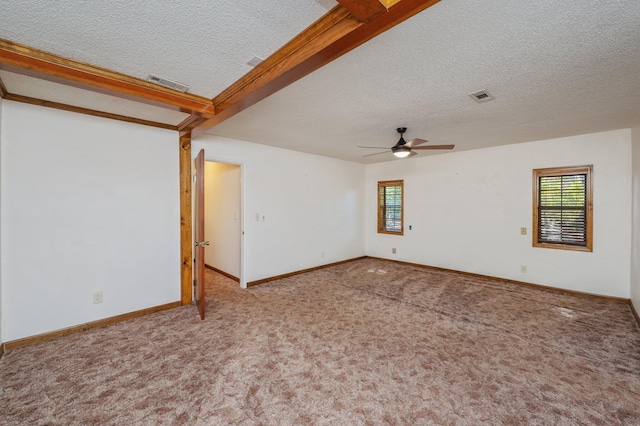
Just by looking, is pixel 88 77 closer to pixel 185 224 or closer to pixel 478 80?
pixel 185 224

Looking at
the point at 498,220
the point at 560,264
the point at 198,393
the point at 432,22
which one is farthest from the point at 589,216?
the point at 198,393

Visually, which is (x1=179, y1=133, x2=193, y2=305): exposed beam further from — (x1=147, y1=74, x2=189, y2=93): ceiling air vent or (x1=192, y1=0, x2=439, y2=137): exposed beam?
(x1=192, y1=0, x2=439, y2=137): exposed beam

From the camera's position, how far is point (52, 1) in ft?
4.64

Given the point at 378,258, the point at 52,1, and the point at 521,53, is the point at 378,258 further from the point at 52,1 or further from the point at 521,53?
the point at 52,1

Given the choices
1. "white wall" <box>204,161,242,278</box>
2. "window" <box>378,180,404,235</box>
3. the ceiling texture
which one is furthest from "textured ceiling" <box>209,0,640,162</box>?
"window" <box>378,180,404,235</box>

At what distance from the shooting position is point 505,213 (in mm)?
4883

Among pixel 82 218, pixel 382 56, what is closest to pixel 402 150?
pixel 382 56

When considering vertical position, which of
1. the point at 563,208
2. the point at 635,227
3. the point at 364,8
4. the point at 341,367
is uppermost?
the point at 364,8

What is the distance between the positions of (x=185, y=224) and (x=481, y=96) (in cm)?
384

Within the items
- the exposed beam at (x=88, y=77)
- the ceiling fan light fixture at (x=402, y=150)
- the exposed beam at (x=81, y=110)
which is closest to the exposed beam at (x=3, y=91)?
the exposed beam at (x=81, y=110)

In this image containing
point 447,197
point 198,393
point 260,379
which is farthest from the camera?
point 447,197

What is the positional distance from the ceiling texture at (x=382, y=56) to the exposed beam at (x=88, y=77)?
7 centimetres

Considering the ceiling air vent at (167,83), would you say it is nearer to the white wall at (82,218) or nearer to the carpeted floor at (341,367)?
the white wall at (82,218)

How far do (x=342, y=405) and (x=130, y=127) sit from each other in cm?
370
